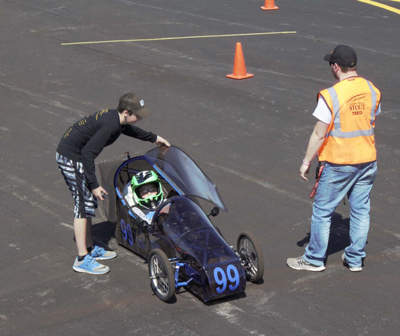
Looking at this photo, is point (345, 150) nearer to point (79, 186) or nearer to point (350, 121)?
point (350, 121)

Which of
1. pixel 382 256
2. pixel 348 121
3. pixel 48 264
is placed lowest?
pixel 48 264

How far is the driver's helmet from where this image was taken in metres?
7.10

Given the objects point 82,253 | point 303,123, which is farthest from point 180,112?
point 82,253

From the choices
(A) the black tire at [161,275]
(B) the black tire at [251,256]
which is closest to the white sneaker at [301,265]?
(B) the black tire at [251,256]

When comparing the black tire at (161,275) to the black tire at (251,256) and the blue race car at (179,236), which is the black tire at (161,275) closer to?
the blue race car at (179,236)

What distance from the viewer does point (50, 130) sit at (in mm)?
10984

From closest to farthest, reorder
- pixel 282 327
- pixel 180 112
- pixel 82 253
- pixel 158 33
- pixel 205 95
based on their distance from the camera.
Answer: pixel 282 327 < pixel 82 253 < pixel 180 112 < pixel 205 95 < pixel 158 33

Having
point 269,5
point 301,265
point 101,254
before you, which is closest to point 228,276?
point 301,265

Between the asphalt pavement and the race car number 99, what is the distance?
0.70 ft

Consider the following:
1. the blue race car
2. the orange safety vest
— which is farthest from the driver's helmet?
the orange safety vest

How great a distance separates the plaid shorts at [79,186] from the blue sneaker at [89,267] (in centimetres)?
47

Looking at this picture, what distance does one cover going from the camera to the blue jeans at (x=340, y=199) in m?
6.37

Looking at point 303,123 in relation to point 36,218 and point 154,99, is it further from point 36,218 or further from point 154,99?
point 36,218

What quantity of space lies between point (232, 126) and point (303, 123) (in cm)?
123
